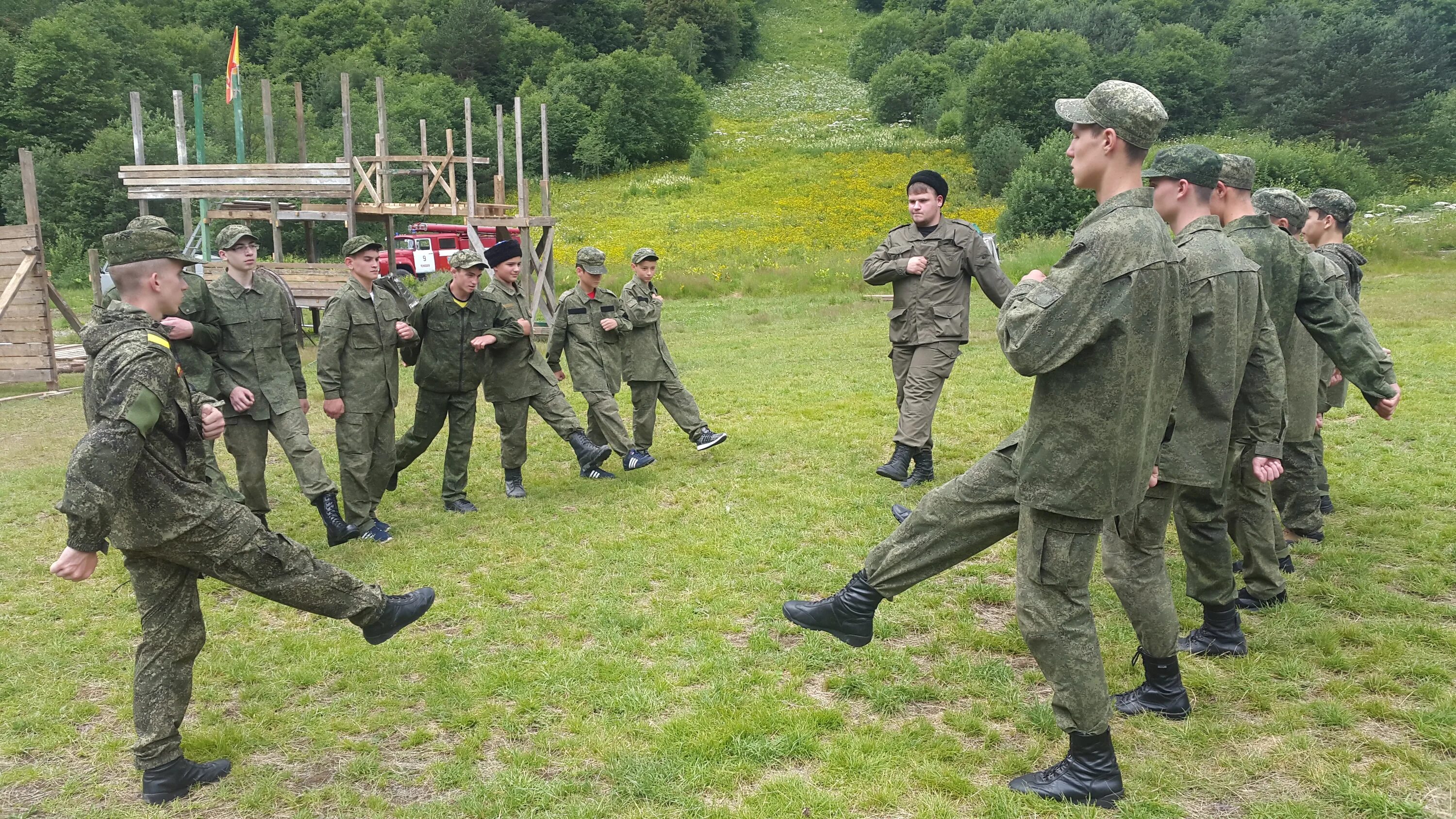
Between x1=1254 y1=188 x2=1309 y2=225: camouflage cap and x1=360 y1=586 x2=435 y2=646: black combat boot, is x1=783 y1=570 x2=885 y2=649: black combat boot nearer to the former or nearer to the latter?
x1=360 y1=586 x2=435 y2=646: black combat boot

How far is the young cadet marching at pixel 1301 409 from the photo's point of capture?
565 cm

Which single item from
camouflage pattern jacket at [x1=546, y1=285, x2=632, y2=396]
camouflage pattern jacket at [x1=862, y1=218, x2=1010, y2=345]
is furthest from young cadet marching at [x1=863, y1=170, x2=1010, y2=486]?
camouflage pattern jacket at [x1=546, y1=285, x2=632, y2=396]

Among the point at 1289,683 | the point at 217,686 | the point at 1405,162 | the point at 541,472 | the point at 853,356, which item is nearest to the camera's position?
the point at 1289,683

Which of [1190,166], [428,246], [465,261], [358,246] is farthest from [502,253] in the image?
[428,246]

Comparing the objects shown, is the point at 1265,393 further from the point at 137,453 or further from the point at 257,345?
the point at 257,345

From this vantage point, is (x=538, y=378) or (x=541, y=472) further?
(x=541, y=472)

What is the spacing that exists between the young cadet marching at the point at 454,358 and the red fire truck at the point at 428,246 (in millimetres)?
19902

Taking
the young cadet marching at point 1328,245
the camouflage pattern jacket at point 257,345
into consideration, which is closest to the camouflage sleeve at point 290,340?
the camouflage pattern jacket at point 257,345

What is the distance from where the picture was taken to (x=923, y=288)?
775cm

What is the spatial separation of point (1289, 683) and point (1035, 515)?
76.0 inches

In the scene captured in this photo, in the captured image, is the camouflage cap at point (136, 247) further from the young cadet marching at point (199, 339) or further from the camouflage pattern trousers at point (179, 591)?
the young cadet marching at point (199, 339)

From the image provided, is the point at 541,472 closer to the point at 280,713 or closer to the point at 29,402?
the point at 280,713

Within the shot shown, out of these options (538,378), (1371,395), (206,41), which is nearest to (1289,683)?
(1371,395)

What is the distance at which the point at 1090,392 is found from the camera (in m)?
3.31
